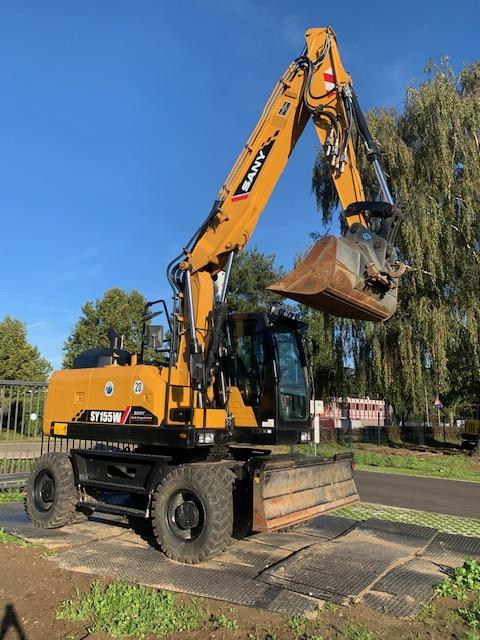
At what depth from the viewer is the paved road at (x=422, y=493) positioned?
34.2 feet

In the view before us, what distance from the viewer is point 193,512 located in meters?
6.18

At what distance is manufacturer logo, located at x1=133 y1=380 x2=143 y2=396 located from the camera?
7055 mm

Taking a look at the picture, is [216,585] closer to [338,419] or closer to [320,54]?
[320,54]

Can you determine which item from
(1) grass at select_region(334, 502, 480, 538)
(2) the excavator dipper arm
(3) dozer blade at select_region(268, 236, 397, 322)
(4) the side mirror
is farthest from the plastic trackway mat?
(3) dozer blade at select_region(268, 236, 397, 322)

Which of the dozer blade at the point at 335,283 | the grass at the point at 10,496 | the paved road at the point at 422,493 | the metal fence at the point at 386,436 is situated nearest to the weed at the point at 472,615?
the dozer blade at the point at 335,283

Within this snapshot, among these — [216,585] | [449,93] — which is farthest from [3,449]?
[449,93]

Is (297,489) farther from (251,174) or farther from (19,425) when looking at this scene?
(19,425)

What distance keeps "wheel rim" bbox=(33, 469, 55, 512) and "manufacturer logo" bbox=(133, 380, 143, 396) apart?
2.13 metres

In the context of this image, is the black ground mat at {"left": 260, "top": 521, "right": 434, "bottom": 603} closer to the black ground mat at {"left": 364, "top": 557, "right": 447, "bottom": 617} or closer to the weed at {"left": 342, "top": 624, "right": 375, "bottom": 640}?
the black ground mat at {"left": 364, "top": 557, "right": 447, "bottom": 617}

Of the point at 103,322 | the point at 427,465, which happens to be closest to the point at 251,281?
the point at 103,322

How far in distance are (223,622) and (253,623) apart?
0.25 metres

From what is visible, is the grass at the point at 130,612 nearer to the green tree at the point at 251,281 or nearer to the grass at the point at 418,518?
the grass at the point at 418,518

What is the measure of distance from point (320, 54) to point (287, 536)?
684 cm

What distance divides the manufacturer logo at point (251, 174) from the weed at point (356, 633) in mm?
5434
